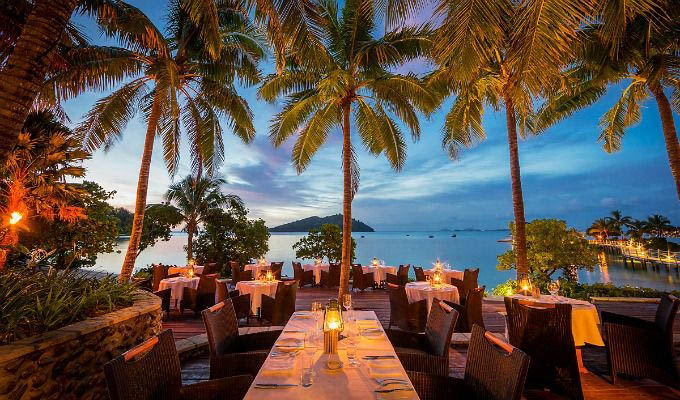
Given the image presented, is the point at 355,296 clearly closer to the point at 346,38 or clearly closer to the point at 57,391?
the point at 346,38

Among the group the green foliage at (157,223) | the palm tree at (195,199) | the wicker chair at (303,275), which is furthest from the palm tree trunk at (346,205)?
the green foliage at (157,223)

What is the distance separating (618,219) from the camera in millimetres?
62844

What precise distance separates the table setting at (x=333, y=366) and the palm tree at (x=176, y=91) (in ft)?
15.1

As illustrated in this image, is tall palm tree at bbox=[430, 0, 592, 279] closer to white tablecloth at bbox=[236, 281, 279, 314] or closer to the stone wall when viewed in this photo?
the stone wall

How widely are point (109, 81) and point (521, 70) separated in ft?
22.0

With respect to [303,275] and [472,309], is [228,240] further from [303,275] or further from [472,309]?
[472,309]

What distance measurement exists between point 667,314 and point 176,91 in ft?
24.0

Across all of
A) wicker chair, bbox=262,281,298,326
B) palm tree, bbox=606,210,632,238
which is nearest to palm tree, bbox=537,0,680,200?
wicker chair, bbox=262,281,298,326

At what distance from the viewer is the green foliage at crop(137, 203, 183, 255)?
11.7 meters

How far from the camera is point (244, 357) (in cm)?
252

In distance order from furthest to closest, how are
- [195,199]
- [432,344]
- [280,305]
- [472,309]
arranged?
1. [195,199]
2. [280,305]
3. [472,309]
4. [432,344]

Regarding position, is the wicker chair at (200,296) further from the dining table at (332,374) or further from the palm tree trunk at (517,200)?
the palm tree trunk at (517,200)

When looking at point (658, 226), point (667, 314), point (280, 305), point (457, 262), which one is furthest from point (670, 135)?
point (658, 226)

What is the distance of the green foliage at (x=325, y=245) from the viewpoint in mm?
11719
